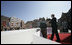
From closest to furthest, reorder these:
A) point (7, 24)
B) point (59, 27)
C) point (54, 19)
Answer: point (59, 27)
point (54, 19)
point (7, 24)

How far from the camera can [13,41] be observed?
542cm

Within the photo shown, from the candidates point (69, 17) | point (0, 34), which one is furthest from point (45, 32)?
point (69, 17)

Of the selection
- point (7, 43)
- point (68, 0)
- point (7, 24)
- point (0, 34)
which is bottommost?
point (7, 43)

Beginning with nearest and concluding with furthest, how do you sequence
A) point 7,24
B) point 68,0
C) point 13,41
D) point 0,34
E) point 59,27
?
point 59,27, point 68,0, point 7,24, point 0,34, point 13,41

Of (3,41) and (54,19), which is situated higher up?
(54,19)

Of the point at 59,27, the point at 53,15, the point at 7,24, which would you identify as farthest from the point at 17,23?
the point at 59,27

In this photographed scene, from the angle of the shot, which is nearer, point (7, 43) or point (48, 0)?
point (48, 0)

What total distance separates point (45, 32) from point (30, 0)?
138cm

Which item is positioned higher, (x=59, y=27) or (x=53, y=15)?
(x=53, y=15)

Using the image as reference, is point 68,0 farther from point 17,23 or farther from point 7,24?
point 7,24

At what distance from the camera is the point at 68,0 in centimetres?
337

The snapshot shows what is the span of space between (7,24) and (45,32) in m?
1.89

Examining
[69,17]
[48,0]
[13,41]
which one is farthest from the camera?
[13,41]

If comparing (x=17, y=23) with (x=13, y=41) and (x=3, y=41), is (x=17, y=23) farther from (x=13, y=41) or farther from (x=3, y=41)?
(x=13, y=41)
